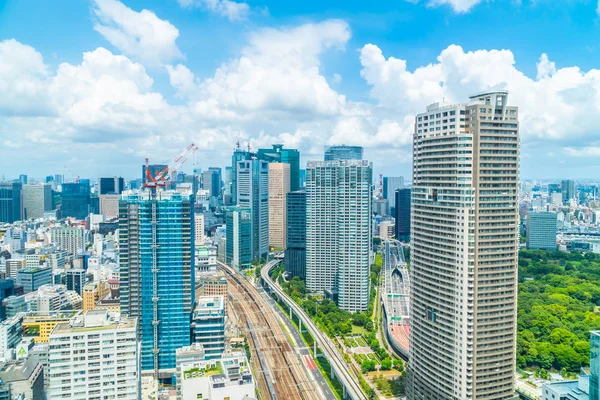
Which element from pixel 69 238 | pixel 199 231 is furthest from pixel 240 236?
pixel 69 238

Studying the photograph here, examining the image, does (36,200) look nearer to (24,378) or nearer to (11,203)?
(11,203)

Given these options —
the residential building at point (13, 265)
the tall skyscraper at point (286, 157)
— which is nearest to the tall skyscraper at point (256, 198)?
the tall skyscraper at point (286, 157)

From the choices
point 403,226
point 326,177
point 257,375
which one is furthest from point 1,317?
point 403,226

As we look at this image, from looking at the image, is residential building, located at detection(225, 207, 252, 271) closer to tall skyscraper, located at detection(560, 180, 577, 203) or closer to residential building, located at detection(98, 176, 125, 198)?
residential building, located at detection(98, 176, 125, 198)

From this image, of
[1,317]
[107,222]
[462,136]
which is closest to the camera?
[462,136]

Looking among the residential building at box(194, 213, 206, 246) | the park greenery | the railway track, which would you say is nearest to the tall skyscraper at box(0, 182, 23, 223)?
the residential building at box(194, 213, 206, 246)

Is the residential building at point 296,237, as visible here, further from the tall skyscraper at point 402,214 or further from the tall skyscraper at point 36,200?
the tall skyscraper at point 36,200

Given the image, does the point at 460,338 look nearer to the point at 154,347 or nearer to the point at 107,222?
the point at 154,347
